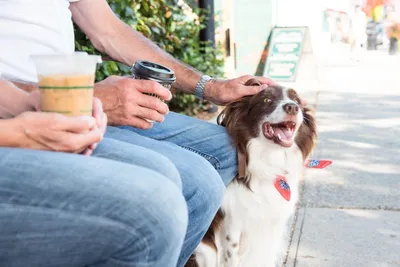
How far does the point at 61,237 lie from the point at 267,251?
1.94 meters

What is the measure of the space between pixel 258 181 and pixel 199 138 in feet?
2.19

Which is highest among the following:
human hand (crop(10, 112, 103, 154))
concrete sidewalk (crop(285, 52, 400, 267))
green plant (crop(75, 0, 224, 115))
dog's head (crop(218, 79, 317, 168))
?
human hand (crop(10, 112, 103, 154))

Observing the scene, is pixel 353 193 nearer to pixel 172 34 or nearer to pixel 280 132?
pixel 280 132

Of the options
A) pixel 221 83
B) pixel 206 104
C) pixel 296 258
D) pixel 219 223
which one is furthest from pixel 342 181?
pixel 206 104

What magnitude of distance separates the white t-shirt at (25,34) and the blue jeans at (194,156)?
371 millimetres

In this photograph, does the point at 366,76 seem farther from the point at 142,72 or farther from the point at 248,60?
the point at 142,72

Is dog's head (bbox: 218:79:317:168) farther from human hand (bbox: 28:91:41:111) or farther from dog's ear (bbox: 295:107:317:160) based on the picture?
human hand (bbox: 28:91:41:111)

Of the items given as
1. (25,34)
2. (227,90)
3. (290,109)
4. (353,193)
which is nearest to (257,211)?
(290,109)

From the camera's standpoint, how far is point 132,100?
217 centimetres

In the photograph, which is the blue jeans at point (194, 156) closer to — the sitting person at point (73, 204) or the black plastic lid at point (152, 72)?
the black plastic lid at point (152, 72)

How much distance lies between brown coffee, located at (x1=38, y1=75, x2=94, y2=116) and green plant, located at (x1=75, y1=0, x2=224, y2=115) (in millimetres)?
3057

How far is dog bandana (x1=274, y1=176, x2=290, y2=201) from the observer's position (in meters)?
3.20

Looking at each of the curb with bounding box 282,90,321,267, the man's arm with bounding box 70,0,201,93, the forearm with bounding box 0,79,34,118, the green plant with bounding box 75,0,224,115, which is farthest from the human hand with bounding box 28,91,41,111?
the green plant with bounding box 75,0,224,115

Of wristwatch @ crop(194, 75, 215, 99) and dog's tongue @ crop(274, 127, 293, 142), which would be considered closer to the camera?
wristwatch @ crop(194, 75, 215, 99)
